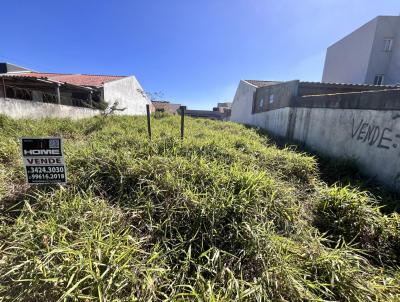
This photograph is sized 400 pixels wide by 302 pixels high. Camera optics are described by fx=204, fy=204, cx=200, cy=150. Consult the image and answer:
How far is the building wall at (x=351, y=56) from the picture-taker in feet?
50.7

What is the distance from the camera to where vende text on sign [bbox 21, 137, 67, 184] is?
2184 mm

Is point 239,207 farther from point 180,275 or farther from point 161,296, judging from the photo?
point 161,296

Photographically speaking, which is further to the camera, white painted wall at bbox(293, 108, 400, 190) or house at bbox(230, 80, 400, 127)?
house at bbox(230, 80, 400, 127)

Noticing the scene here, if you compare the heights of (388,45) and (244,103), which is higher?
(388,45)

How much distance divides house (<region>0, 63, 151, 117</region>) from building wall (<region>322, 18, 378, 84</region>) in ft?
59.3

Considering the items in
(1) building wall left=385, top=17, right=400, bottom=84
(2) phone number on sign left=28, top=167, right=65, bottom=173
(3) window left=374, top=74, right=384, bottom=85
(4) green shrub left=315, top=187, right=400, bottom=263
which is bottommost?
(4) green shrub left=315, top=187, right=400, bottom=263

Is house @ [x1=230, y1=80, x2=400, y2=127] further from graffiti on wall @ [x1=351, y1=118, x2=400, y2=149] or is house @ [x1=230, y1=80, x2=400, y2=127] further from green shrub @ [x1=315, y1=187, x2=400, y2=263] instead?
green shrub @ [x1=315, y1=187, x2=400, y2=263]

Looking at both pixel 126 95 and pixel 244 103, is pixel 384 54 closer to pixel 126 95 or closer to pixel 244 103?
pixel 244 103

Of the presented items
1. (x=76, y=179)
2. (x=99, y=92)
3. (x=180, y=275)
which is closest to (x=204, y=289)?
(x=180, y=275)

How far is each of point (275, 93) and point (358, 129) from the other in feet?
24.4

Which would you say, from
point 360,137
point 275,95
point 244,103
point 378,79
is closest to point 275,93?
point 275,95

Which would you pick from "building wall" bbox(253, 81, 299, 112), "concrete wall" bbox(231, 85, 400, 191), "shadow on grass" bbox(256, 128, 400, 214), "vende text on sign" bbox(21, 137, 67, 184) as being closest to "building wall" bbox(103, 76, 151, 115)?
"building wall" bbox(253, 81, 299, 112)

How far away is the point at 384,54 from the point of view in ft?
49.5

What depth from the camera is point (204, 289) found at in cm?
149
